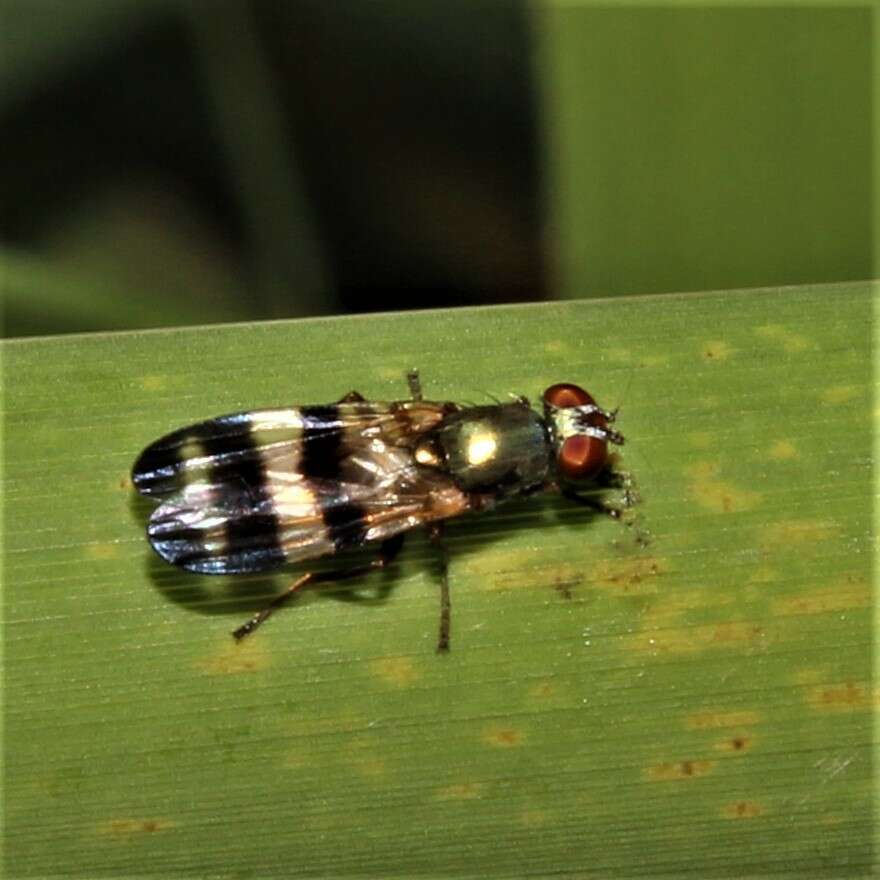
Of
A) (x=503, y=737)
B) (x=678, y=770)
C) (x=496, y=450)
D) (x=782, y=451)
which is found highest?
(x=496, y=450)

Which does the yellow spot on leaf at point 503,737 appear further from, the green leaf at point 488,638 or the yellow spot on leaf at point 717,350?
the yellow spot on leaf at point 717,350

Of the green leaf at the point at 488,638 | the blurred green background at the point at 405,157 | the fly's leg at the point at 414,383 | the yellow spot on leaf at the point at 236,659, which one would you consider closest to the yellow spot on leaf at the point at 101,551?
the green leaf at the point at 488,638

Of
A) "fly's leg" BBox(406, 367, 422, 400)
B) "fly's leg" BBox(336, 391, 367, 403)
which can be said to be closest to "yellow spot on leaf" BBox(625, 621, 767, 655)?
"fly's leg" BBox(406, 367, 422, 400)

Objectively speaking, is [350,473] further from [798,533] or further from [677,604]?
[798,533]

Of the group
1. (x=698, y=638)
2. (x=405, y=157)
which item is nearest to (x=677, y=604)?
(x=698, y=638)

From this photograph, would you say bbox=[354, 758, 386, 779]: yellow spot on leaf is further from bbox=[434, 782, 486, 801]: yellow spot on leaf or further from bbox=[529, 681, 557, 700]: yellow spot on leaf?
bbox=[529, 681, 557, 700]: yellow spot on leaf

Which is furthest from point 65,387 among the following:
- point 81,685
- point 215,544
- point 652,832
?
point 652,832

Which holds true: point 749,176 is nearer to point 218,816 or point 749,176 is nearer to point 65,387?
point 65,387
